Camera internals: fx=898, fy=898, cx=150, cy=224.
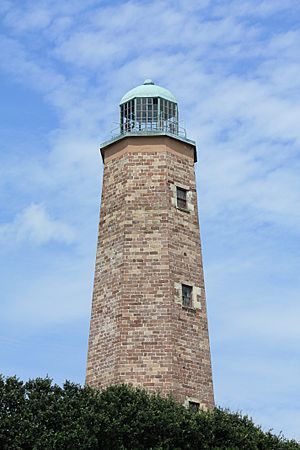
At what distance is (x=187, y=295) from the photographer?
37156mm

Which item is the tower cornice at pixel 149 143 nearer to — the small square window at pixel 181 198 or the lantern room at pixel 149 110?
the lantern room at pixel 149 110

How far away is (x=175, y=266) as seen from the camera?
121 feet

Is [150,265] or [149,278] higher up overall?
[150,265]

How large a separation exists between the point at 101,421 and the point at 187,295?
8.58 m

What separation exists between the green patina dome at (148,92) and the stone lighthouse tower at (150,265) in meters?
0.05

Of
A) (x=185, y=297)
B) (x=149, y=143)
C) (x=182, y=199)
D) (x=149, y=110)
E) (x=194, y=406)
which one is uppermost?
(x=149, y=110)

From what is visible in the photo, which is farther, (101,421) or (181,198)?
(181,198)

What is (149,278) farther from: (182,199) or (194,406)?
(194,406)

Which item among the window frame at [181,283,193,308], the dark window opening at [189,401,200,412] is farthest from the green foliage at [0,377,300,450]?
the window frame at [181,283,193,308]

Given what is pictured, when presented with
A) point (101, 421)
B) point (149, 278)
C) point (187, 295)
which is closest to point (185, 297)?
point (187, 295)

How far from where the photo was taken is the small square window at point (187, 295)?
121 ft

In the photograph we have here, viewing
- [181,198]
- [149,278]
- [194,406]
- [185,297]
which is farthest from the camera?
[181,198]

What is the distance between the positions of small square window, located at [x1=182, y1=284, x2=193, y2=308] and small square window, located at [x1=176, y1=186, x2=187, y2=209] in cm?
366

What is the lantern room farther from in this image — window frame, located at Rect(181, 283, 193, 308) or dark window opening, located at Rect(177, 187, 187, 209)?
window frame, located at Rect(181, 283, 193, 308)
